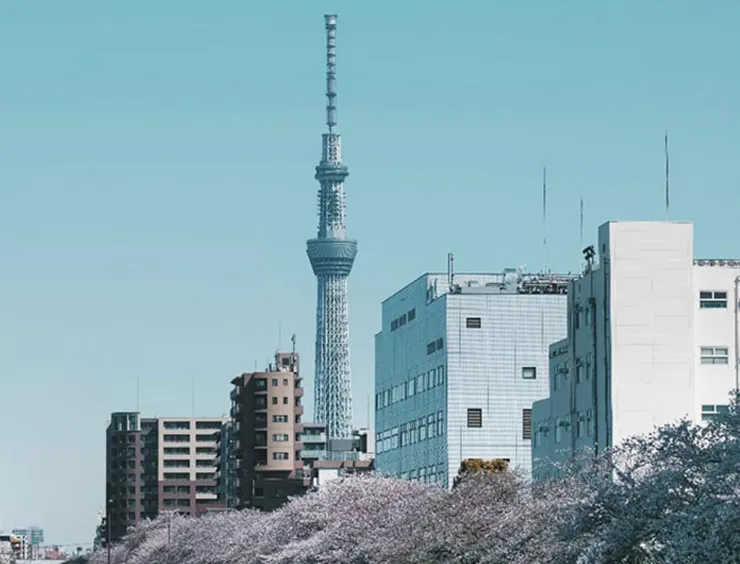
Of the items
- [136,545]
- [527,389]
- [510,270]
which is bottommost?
[136,545]

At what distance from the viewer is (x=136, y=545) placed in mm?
185375

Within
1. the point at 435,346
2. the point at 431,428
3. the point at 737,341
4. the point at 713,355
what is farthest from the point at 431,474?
the point at 713,355

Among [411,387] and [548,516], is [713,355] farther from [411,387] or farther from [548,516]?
[411,387]

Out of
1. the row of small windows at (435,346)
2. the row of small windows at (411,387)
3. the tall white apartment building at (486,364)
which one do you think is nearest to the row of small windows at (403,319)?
the tall white apartment building at (486,364)

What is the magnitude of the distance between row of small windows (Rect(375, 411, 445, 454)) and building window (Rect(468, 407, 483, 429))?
2270 millimetres

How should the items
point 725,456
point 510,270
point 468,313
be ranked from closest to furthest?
point 725,456 < point 468,313 < point 510,270

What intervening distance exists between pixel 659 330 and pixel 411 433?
186 ft

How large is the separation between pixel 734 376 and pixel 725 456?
57.6 m

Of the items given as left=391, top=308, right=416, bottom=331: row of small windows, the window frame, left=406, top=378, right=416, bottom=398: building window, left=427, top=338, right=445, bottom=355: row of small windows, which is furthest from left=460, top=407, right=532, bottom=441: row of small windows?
the window frame

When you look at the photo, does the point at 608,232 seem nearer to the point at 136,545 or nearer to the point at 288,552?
the point at 288,552

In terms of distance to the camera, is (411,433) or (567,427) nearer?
(567,427)

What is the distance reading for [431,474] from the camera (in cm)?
13938

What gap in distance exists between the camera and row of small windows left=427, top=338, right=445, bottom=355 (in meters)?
135

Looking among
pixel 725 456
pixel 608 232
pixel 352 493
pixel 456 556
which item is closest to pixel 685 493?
pixel 725 456
